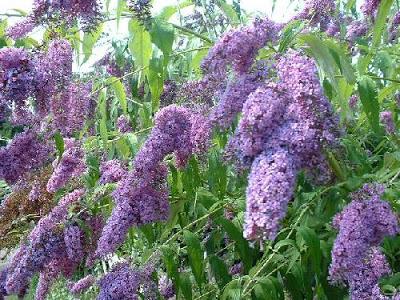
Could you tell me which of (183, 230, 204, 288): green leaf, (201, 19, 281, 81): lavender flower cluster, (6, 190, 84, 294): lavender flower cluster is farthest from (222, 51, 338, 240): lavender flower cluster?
(6, 190, 84, 294): lavender flower cluster

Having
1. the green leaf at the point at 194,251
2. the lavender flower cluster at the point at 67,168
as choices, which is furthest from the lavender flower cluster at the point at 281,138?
the lavender flower cluster at the point at 67,168

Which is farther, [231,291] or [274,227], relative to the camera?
[231,291]

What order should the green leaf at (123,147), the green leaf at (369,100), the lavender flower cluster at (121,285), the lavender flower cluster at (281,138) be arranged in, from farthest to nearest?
the green leaf at (123,147), the lavender flower cluster at (121,285), the green leaf at (369,100), the lavender flower cluster at (281,138)

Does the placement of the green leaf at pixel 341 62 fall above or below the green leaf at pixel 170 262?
above

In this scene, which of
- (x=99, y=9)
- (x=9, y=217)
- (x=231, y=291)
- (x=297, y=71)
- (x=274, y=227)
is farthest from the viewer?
(x=9, y=217)

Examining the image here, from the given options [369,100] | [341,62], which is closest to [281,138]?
[341,62]

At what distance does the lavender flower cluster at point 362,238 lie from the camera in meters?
2.21

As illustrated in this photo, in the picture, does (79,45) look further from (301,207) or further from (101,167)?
(301,207)

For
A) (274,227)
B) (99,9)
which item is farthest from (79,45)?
(274,227)

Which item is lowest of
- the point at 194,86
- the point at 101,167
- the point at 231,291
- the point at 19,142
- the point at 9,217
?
the point at 9,217

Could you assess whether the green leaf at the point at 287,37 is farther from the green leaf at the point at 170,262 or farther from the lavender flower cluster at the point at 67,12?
the green leaf at the point at 170,262

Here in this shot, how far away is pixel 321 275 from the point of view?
3229 millimetres

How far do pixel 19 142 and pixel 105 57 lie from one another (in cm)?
229

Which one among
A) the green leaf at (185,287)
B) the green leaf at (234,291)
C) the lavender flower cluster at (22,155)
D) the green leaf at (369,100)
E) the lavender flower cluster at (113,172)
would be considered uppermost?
the green leaf at (369,100)
